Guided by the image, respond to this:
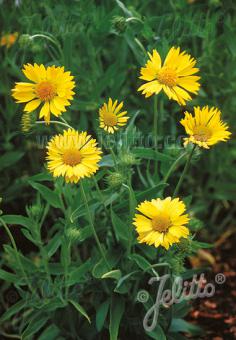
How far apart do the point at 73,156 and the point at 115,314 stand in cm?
37

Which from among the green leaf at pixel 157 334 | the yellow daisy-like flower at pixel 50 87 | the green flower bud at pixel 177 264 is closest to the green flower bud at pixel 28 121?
the yellow daisy-like flower at pixel 50 87

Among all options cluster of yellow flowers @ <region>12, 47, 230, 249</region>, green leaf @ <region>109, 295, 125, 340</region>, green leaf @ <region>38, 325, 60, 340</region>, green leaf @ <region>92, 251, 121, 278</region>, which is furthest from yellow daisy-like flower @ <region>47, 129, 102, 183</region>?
green leaf @ <region>38, 325, 60, 340</region>

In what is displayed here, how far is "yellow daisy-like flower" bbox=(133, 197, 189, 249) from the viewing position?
1.02 metres

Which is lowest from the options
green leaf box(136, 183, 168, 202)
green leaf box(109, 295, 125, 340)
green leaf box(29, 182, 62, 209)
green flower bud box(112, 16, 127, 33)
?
green leaf box(109, 295, 125, 340)

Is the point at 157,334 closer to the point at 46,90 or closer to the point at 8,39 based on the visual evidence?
the point at 46,90

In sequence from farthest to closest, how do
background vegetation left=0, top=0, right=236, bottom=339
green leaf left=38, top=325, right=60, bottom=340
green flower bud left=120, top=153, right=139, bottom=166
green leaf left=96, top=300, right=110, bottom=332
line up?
background vegetation left=0, top=0, right=236, bottom=339 → green leaf left=38, top=325, right=60, bottom=340 → green leaf left=96, top=300, right=110, bottom=332 → green flower bud left=120, top=153, right=139, bottom=166

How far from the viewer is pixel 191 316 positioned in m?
1.58

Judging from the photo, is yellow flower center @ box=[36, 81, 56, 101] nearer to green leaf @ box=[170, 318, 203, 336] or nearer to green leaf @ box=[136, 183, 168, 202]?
green leaf @ box=[136, 183, 168, 202]

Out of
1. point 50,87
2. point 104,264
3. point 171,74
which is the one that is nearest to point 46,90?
point 50,87

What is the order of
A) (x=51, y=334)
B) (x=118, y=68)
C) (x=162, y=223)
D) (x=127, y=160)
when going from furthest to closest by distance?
1. (x=118, y=68)
2. (x=51, y=334)
3. (x=127, y=160)
4. (x=162, y=223)

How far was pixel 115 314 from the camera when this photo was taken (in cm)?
122

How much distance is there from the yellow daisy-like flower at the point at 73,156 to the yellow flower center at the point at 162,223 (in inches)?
5.4

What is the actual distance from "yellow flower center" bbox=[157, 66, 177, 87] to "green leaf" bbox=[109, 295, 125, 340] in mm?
460

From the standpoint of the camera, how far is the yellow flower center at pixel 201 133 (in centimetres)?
107
